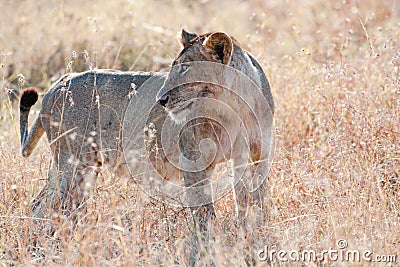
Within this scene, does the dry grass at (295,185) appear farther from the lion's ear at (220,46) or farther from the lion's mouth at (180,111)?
the lion's ear at (220,46)

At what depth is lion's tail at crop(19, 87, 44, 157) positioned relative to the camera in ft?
14.8

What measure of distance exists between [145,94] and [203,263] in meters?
1.47

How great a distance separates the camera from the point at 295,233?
12.3 ft

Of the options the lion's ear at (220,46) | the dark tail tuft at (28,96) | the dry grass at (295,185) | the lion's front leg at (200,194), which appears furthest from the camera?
the dark tail tuft at (28,96)

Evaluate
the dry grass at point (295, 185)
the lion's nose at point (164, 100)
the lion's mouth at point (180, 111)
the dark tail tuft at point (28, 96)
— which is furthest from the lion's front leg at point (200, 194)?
the dark tail tuft at point (28, 96)

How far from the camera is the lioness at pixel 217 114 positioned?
3.87 meters

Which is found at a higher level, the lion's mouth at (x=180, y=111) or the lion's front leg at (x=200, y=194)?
the lion's mouth at (x=180, y=111)

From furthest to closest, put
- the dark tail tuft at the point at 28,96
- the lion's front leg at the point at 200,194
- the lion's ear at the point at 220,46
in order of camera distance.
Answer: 1. the dark tail tuft at the point at 28,96
2. the lion's front leg at the point at 200,194
3. the lion's ear at the point at 220,46

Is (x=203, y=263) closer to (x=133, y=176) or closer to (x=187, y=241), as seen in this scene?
(x=187, y=241)

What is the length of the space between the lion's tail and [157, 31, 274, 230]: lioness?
106 cm

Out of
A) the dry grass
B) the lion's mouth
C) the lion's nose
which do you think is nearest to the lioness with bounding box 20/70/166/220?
the dry grass

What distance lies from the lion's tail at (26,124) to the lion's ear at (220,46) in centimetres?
133

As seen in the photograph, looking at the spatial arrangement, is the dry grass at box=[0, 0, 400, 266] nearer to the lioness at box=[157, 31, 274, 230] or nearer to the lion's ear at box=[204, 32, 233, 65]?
the lioness at box=[157, 31, 274, 230]

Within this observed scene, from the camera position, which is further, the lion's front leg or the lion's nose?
the lion's front leg
